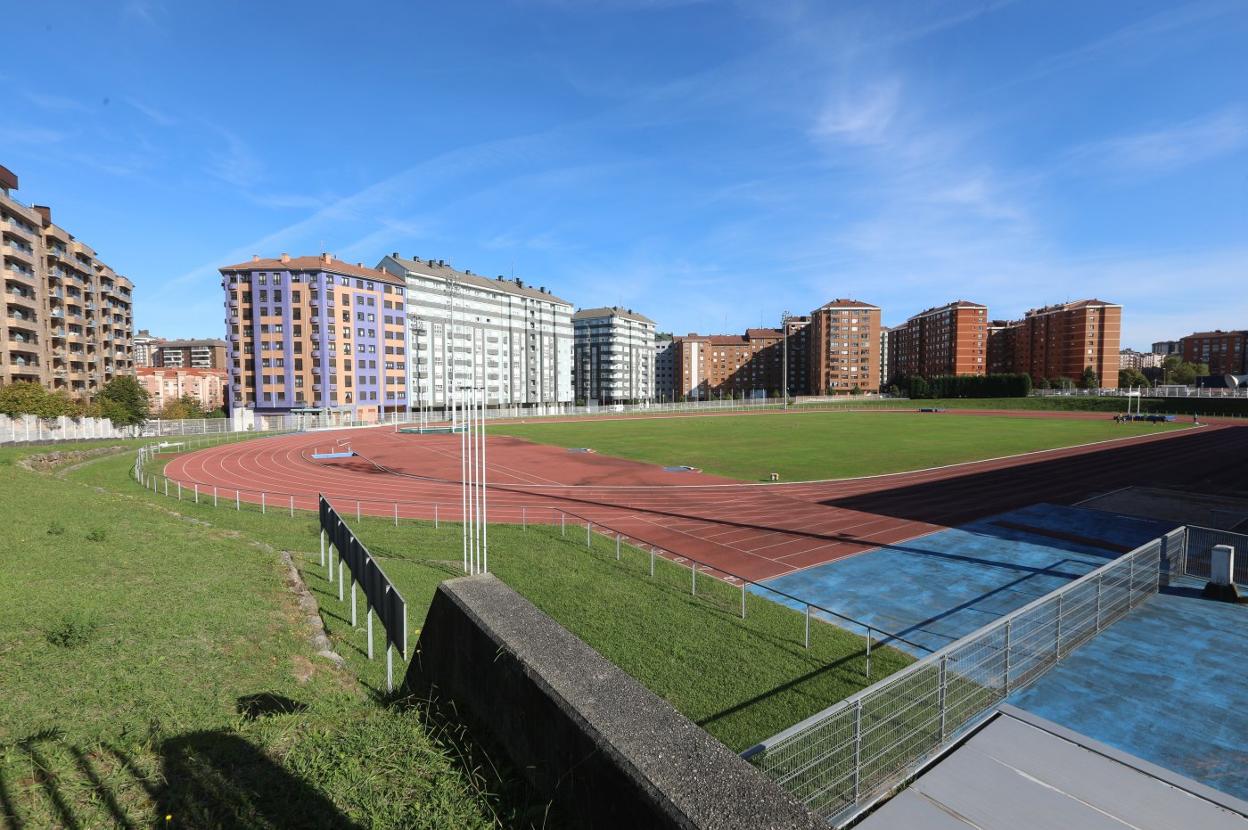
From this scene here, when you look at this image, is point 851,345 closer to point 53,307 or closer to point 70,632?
point 53,307

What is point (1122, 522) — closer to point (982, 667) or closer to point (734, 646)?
point (982, 667)

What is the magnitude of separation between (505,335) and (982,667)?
120 metres

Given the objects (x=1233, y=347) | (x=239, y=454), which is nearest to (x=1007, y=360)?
(x=1233, y=347)

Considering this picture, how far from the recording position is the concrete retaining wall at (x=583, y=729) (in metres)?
3.07

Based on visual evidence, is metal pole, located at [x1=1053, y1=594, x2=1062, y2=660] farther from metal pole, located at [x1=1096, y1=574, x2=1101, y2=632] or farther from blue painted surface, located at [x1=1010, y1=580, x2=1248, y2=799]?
metal pole, located at [x1=1096, y1=574, x2=1101, y2=632]

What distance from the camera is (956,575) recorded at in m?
17.4

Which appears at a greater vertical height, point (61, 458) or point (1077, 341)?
point (1077, 341)

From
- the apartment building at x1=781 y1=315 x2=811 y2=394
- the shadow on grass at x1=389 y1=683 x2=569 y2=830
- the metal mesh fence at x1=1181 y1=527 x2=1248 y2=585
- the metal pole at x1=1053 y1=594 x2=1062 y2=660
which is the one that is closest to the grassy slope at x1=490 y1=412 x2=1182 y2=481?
the metal mesh fence at x1=1181 y1=527 x2=1248 y2=585

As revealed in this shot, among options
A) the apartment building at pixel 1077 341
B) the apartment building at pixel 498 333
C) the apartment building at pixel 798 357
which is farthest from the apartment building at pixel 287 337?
the apartment building at pixel 1077 341

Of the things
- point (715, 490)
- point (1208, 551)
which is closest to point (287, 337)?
point (715, 490)

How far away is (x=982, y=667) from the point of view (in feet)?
32.9

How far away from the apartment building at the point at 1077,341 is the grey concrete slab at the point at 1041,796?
179m

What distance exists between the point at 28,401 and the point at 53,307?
34628mm

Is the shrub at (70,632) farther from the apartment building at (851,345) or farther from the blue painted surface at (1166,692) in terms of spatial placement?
the apartment building at (851,345)
